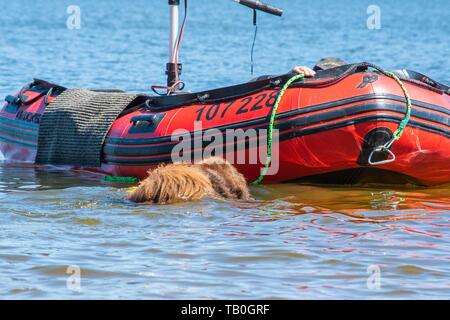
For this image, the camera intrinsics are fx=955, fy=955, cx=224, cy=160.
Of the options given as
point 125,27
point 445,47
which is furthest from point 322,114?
point 125,27

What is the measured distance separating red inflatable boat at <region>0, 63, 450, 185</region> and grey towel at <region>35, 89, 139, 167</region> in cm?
48

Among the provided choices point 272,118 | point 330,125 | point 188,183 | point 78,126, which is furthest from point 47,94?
point 330,125

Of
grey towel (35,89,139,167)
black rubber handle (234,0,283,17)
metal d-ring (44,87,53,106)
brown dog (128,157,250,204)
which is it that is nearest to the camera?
brown dog (128,157,250,204)

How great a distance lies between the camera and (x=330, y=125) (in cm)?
829

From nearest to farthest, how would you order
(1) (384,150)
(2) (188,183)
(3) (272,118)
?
(2) (188,183)
(1) (384,150)
(3) (272,118)

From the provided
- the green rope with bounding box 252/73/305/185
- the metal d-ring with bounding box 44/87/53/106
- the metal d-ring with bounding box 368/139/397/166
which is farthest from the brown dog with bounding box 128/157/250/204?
the metal d-ring with bounding box 44/87/53/106

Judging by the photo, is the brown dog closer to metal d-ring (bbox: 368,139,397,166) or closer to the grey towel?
metal d-ring (bbox: 368,139,397,166)

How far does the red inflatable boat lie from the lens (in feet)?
27.1

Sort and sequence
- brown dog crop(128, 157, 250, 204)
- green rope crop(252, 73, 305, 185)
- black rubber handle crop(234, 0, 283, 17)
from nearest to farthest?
1. brown dog crop(128, 157, 250, 204)
2. green rope crop(252, 73, 305, 185)
3. black rubber handle crop(234, 0, 283, 17)

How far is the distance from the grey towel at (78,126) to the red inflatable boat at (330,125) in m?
0.48

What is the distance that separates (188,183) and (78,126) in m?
2.43

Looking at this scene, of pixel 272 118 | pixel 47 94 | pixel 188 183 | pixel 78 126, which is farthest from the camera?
pixel 47 94

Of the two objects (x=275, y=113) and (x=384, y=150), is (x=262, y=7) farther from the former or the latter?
(x=384, y=150)
